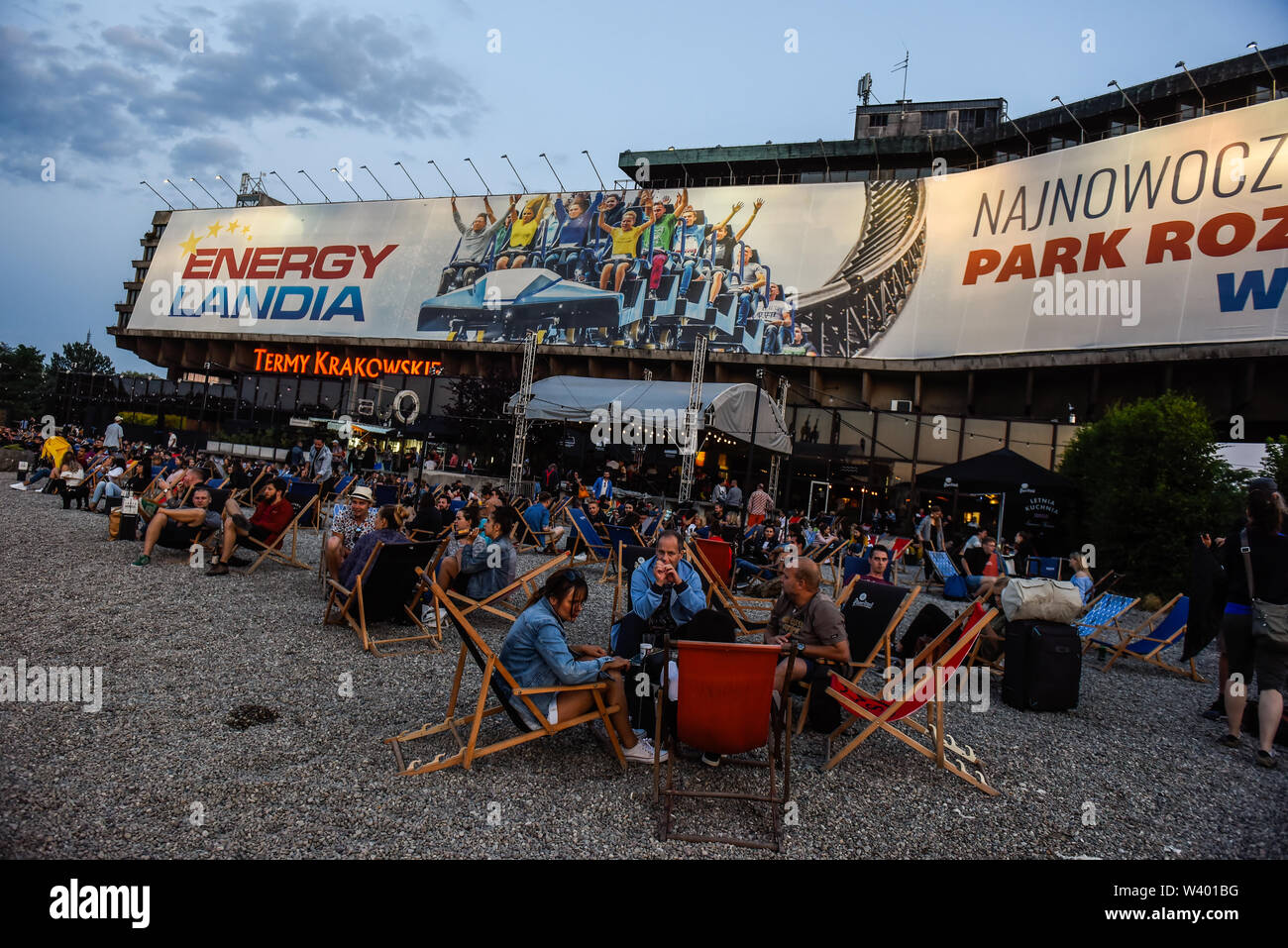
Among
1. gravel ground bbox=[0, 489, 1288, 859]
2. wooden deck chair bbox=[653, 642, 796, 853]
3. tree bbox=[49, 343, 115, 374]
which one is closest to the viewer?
gravel ground bbox=[0, 489, 1288, 859]

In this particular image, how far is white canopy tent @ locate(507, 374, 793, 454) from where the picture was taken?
550 inches

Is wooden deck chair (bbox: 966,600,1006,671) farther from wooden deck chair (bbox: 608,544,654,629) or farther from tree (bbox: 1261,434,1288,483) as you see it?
tree (bbox: 1261,434,1288,483)

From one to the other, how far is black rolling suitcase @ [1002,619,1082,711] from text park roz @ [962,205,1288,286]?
18671mm

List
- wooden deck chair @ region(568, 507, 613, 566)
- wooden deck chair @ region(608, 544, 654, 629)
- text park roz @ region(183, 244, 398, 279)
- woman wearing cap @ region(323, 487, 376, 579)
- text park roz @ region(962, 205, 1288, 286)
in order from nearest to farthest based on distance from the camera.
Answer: woman wearing cap @ region(323, 487, 376, 579)
wooden deck chair @ region(608, 544, 654, 629)
wooden deck chair @ region(568, 507, 613, 566)
text park roz @ region(962, 205, 1288, 286)
text park roz @ region(183, 244, 398, 279)

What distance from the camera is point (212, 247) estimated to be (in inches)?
1492

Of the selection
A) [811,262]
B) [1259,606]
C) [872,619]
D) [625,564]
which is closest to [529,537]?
[625,564]

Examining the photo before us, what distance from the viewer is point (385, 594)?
570 cm

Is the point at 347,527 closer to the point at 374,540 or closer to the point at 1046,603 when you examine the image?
the point at 374,540

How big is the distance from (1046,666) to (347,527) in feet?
20.6

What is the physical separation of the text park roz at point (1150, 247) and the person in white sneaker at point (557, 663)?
2202 cm

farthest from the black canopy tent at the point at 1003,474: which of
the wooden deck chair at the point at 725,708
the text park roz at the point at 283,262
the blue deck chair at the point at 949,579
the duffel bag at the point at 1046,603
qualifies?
the text park roz at the point at 283,262

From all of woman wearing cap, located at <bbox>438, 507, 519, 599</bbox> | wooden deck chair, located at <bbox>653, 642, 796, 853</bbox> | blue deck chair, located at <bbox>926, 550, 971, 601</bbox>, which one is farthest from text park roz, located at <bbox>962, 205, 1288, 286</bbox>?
wooden deck chair, located at <bbox>653, 642, 796, 853</bbox>
